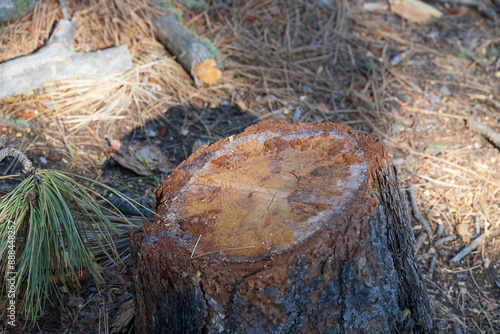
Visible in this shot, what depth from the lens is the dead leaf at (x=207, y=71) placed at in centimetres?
326

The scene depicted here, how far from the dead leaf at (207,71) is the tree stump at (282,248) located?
1.74 metres

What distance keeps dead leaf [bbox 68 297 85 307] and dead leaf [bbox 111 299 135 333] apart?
186mm

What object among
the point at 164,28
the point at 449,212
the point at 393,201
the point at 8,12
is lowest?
the point at 449,212

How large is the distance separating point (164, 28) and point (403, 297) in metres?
2.90

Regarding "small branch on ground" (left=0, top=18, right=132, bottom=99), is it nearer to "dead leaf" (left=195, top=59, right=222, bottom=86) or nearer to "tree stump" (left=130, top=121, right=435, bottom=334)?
"dead leaf" (left=195, top=59, right=222, bottom=86)

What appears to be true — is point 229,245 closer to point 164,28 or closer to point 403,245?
point 403,245

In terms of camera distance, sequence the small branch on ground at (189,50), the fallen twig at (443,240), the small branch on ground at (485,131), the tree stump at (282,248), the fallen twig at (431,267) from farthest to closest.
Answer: the small branch on ground at (189,50), the small branch on ground at (485,131), the fallen twig at (443,240), the fallen twig at (431,267), the tree stump at (282,248)

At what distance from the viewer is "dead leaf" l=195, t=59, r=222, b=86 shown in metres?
3.26

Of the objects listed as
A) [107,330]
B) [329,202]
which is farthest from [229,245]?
[107,330]

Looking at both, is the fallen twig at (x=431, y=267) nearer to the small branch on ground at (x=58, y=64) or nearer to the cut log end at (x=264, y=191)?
Result: the cut log end at (x=264, y=191)

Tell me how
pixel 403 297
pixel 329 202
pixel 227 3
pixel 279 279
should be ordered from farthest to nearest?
pixel 227 3
pixel 403 297
pixel 329 202
pixel 279 279

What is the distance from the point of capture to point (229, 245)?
1.36m

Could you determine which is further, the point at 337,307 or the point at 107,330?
the point at 107,330

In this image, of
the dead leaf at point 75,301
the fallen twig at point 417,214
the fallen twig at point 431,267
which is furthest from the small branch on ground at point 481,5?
the dead leaf at point 75,301
